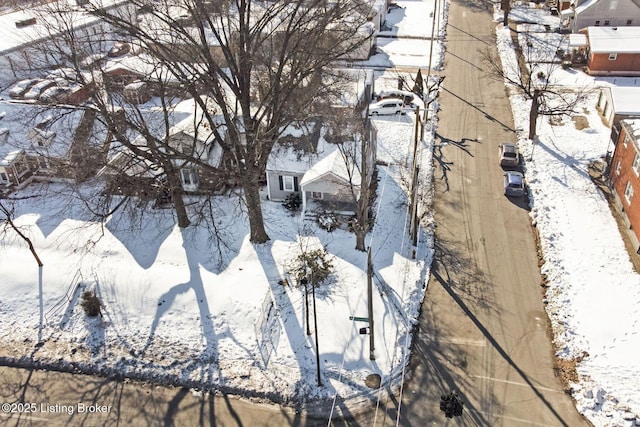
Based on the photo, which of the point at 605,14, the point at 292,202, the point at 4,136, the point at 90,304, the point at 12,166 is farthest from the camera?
the point at 605,14

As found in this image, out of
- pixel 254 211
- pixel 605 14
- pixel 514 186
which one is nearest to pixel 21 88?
pixel 254 211

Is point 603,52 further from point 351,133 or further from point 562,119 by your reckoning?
point 351,133

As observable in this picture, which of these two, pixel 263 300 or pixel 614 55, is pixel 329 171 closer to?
pixel 263 300

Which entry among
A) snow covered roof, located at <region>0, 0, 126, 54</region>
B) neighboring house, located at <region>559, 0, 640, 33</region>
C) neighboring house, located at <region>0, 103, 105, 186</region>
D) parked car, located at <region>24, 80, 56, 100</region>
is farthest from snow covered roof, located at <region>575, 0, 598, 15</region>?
parked car, located at <region>24, 80, 56, 100</region>

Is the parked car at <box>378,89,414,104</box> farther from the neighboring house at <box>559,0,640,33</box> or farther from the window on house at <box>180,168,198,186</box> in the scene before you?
the neighboring house at <box>559,0,640,33</box>

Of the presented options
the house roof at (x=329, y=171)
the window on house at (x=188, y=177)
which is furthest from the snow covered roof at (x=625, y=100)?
the window on house at (x=188, y=177)

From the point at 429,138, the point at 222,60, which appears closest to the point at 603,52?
the point at 429,138
